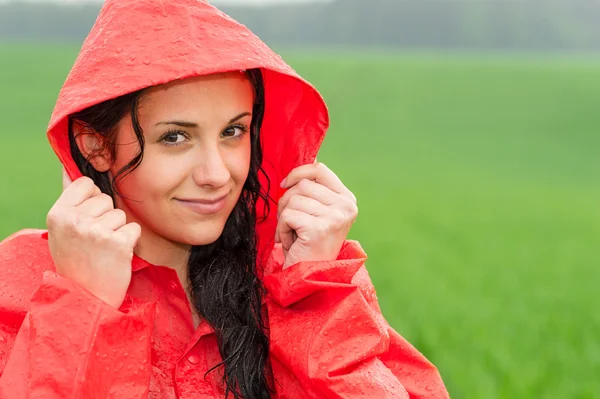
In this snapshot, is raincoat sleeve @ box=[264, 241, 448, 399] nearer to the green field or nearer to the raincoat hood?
the raincoat hood

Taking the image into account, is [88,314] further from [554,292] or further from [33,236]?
[554,292]

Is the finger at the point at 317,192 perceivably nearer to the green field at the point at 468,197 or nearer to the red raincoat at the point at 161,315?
the red raincoat at the point at 161,315

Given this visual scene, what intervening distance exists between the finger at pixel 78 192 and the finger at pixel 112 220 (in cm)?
7

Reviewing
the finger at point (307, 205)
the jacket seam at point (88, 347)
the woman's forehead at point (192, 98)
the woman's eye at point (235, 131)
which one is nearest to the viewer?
the jacket seam at point (88, 347)

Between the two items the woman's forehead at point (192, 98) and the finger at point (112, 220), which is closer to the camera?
the finger at point (112, 220)

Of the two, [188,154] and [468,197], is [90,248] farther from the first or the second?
[468,197]

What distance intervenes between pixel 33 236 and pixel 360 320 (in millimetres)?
901

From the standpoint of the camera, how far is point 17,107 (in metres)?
27.0

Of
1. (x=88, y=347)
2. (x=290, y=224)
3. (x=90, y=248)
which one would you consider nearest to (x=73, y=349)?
(x=88, y=347)

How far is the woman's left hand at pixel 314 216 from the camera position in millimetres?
2367

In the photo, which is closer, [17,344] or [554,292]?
[17,344]

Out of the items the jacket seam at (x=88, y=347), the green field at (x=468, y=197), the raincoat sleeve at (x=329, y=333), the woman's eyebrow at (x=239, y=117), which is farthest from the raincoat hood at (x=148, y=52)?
the green field at (x=468, y=197)

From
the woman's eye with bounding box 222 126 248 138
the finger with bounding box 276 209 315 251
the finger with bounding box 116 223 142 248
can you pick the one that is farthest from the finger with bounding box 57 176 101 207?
the finger with bounding box 276 209 315 251

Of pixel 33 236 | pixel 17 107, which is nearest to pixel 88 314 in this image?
pixel 33 236
